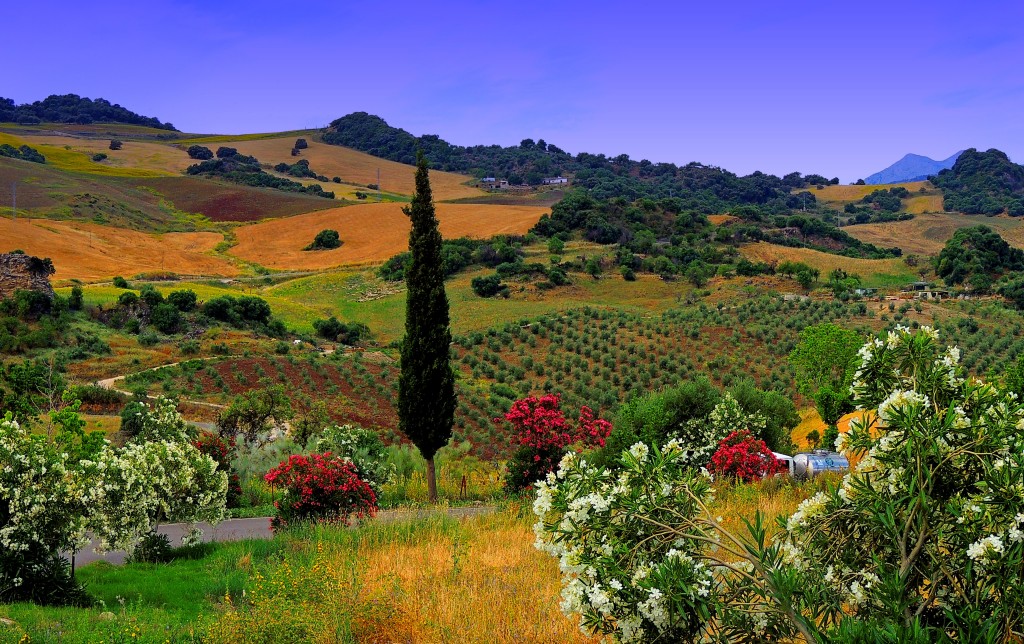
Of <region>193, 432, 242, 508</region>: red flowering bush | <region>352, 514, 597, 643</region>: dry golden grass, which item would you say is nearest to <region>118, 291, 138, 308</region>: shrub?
<region>193, 432, 242, 508</region>: red flowering bush

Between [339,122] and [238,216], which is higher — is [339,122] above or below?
above

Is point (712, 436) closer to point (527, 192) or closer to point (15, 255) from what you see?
point (15, 255)

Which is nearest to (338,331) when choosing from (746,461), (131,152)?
(746,461)

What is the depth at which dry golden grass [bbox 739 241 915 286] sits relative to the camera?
71938mm

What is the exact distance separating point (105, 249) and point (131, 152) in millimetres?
76356

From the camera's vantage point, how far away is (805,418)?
96.0ft

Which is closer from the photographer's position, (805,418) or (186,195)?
(805,418)

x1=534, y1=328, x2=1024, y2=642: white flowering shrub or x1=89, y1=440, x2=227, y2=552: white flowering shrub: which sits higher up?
x1=534, y1=328, x2=1024, y2=642: white flowering shrub

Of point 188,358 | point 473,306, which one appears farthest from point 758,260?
point 188,358

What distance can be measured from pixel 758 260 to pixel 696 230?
10012mm

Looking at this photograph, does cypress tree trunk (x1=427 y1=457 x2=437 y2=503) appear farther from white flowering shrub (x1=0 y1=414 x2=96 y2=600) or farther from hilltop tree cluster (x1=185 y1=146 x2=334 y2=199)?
hilltop tree cluster (x1=185 y1=146 x2=334 y2=199)

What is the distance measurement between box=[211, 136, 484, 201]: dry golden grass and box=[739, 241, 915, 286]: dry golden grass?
58.6 m

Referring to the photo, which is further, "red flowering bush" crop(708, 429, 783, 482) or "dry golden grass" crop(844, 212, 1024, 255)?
"dry golden grass" crop(844, 212, 1024, 255)

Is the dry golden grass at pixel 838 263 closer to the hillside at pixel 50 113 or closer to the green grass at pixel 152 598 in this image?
the green grass at pixel 152 598
